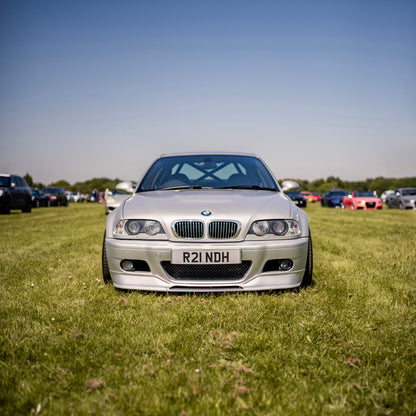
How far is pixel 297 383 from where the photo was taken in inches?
79.6

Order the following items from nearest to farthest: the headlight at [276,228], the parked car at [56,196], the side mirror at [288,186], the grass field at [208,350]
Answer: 1. the grass field at [208,350]
2. the headlight at [276,228]
3. the side mirror at [288,186]
4. the parked car at [56,196]

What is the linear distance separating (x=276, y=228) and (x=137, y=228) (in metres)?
1.27

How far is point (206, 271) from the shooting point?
3303mm

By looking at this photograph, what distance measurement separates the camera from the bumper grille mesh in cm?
330

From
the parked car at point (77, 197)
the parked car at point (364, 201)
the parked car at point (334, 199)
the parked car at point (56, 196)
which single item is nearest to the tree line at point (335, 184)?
the parked car at point (77, 197)

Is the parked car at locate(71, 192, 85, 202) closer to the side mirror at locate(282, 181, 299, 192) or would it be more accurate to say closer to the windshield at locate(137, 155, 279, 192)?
the windshield at locate(137, 155, 279, 192)

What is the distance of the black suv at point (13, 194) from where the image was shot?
15.8 m

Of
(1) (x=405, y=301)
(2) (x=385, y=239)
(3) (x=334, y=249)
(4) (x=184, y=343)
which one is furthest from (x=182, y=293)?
(2) (x=385, y=239)

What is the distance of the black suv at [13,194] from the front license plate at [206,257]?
14799 mm

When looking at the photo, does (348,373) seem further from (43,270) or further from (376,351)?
(43,270)

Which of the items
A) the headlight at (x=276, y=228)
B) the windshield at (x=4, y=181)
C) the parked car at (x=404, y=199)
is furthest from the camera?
the parked car at (x=404, y=199)

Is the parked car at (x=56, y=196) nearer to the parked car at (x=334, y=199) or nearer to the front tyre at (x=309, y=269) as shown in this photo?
the parked car at (x=334, y=199)

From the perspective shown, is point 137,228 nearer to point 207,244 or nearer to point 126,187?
point 207,244

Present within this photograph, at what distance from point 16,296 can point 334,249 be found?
496cm
